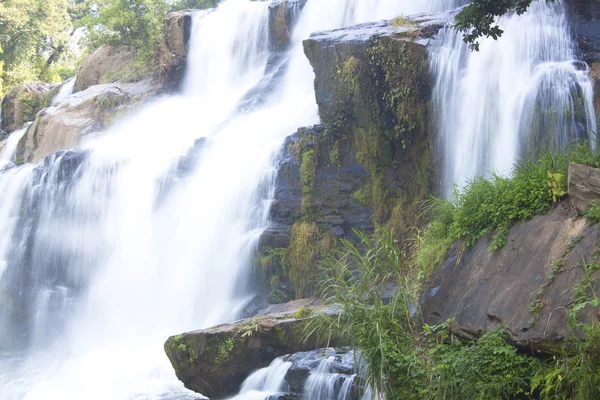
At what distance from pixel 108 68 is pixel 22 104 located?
4.93 m

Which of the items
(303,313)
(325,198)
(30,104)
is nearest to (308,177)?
(325,198)

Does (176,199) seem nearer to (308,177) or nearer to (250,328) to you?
(308,177)

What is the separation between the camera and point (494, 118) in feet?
33.6

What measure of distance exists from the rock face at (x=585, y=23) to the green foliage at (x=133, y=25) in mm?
14839

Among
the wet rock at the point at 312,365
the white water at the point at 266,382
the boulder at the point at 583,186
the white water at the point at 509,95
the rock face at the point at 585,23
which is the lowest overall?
the white water at the point at 266,382

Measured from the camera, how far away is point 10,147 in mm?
23969

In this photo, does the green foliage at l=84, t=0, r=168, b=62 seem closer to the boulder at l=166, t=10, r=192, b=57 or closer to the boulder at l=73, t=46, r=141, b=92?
the boulder at l=166, t=10, r=192, b=57

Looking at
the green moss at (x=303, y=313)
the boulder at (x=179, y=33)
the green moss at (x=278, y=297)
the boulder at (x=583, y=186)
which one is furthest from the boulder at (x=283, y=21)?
the boulder at (x=583, y=186)

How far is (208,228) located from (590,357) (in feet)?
29.8

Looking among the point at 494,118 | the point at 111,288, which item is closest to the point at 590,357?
the point at 494,118

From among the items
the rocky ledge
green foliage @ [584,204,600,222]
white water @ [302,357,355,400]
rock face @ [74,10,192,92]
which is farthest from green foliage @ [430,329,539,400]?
rock face @ [74,10,192,92]

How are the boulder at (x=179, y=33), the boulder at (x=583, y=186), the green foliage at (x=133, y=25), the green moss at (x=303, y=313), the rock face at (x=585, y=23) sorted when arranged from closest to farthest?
the boulder at (x=583, y=186) → the green moss at (x=303, y=313) → the rock face at (x=585, y=23) → the boulder at (x=179, y=33) → the green foliage at (x=133, y=25)

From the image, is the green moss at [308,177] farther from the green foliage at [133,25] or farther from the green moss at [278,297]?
the green foliage at [133,25]

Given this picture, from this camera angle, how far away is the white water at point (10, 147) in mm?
23531
